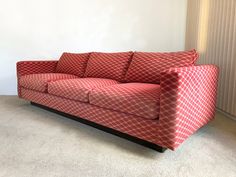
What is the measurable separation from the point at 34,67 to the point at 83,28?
3.64ft

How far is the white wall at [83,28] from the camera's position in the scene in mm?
3471

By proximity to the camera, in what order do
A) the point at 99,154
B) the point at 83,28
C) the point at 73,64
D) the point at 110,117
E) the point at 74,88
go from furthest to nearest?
the point at 83,28 → the point at 73,64 → the point at 74,88 → the point at 110,117 → the point at 99,154

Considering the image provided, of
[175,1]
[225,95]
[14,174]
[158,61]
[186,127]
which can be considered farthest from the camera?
Answer: [175,1]

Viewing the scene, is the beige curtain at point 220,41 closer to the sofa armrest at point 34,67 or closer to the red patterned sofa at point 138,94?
the red patterned sofa at point 138,94

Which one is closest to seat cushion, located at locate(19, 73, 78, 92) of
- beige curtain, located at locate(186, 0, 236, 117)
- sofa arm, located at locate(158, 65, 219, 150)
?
sofa arm, located at locate(158, 65, 219, 150)

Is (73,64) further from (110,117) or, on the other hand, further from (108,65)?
(110,117)

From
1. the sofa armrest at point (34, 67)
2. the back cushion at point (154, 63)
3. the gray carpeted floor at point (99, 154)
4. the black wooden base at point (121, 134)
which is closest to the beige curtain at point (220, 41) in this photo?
the gray carpeted floor at point (99, 154)

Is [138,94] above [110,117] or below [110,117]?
above

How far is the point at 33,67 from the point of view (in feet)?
9.78

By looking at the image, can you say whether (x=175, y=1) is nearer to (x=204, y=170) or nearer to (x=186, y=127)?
(x=186, y=127)

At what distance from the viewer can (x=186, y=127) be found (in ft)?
5.06

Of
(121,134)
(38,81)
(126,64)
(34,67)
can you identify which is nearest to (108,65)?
(126,64)

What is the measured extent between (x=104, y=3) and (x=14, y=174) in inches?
117

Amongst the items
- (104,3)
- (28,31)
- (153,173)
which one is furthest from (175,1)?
(153,173)
